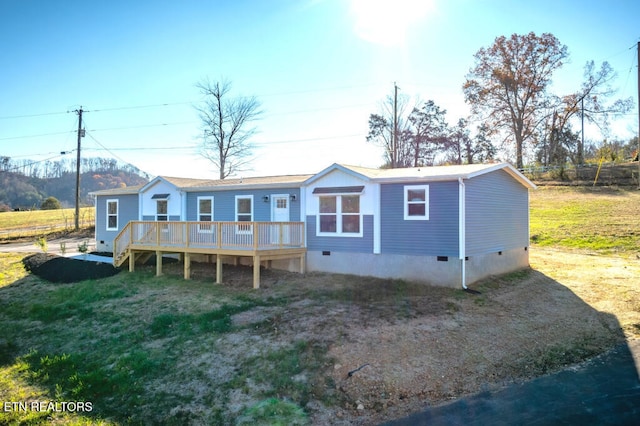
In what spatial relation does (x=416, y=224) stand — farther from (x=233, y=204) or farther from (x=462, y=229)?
(x=233, y=204)

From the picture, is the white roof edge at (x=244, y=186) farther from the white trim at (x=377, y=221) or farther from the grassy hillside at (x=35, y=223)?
the grassy hillside at (x=35, y=223)

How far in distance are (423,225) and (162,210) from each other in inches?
451

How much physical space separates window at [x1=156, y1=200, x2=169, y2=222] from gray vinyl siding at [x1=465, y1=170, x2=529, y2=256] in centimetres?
1238

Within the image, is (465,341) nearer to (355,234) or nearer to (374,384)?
(374,384)

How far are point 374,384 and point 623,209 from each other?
2261cm

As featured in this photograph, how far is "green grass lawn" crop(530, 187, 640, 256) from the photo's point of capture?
17781 millimetres

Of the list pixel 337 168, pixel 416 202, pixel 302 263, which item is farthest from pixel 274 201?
pixel 416 202

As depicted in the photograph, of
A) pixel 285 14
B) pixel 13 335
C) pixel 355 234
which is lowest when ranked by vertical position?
pixel 13 335

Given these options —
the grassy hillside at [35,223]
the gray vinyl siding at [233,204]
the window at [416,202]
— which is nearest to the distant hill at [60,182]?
the grassy hillside at [35,223]

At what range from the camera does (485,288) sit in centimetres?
1130

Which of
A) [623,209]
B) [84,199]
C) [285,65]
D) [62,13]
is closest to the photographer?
[62,13]

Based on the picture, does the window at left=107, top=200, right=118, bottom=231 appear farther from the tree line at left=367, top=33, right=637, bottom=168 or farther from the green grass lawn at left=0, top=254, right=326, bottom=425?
the tree line at left=367, top=33, right=637, bottom=168

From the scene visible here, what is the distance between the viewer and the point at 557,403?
5.41 m

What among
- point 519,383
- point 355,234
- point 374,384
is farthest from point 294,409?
point 355,234
